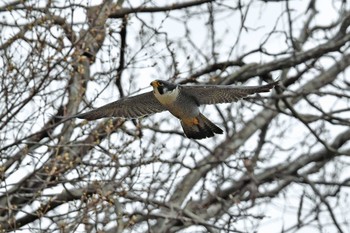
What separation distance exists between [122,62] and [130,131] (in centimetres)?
85

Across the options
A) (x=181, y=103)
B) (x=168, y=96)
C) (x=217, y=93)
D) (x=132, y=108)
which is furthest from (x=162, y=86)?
(x=132, y=108)

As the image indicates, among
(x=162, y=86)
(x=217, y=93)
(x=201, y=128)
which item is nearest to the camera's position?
(x=162, y=86)

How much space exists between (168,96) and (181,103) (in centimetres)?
16

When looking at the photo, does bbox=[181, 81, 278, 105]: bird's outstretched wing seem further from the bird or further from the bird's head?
the bird's head

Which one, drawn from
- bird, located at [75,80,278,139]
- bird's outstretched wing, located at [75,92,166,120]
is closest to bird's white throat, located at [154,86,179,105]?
bird, located at [75,80,278,139]

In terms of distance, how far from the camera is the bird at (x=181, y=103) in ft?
23.5

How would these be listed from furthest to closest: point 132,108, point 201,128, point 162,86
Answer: point 132,108 < point 201,128 < point 162,86

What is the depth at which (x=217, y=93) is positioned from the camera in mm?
7457

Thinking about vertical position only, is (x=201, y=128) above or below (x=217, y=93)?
below

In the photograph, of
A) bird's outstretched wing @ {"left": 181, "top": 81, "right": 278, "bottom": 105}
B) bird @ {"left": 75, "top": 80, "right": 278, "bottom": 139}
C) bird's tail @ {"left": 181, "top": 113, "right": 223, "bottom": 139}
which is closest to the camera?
bird's outstretched wing @ {"left": 181, "top": 81, "right": 278, "bottom": 105}

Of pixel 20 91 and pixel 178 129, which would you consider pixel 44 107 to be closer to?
Result: pixel 20 91

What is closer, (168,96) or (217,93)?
(168,96)

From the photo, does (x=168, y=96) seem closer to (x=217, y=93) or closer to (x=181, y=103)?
(x=181, y=103)

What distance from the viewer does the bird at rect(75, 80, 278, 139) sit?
282 inches
